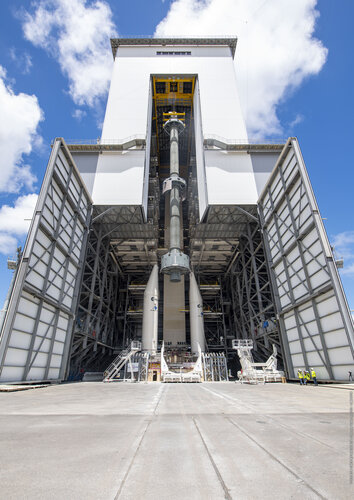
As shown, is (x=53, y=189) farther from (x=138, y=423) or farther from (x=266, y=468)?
(x=266, y=468)

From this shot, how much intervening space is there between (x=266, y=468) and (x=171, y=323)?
38841 millimetres

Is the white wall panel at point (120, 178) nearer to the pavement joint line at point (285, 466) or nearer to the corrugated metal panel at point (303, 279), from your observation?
the corrugated metal panel at point (303, 279)

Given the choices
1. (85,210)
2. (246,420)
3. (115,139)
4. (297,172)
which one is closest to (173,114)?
(115,139)

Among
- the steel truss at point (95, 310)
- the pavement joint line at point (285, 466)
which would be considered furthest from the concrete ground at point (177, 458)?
the steel truss at point (95, 310)

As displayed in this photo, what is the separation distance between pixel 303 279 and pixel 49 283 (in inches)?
727

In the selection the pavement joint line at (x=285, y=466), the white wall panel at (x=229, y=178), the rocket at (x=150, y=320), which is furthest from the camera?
the rocket at (x=150, y=320)

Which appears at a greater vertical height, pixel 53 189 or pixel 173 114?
pixel 173 114

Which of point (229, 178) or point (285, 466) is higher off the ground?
point (229, 178)

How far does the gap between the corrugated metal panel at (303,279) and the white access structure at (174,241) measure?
106mm

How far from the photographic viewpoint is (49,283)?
62.1 feet

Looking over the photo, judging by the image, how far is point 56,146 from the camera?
66.1 ft

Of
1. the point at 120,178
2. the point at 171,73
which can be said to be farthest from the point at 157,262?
the point at 171,73

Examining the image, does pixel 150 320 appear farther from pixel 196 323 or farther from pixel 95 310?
pixel 95 310

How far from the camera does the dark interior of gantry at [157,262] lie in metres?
28.5
